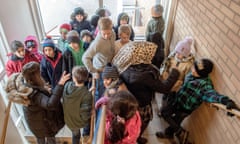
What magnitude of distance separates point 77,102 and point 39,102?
31cm

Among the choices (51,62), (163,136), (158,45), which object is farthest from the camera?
(158,45)

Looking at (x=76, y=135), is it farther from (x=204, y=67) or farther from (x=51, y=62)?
(x=204, y=67)

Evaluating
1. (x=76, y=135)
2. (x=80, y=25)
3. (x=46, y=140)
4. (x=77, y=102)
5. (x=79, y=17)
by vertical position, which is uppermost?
(x=79, y=17)

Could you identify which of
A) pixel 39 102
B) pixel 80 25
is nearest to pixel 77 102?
pixel 39 102

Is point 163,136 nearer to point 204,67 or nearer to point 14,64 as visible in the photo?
point 204,67

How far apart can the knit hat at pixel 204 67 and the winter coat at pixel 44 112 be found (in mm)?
1291

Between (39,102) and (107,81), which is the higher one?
(107,81)

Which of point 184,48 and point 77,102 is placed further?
point 184,48

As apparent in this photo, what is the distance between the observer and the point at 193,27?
A: 7.88 ft

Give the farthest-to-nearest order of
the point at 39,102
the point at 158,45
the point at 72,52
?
the point at 158,45
the point at 72,52
the point at 39,102

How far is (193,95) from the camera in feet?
6.40

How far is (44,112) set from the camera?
1.78m

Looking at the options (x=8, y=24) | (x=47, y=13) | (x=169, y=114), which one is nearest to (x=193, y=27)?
(x=169, y=114)

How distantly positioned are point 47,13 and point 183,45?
285 cm
